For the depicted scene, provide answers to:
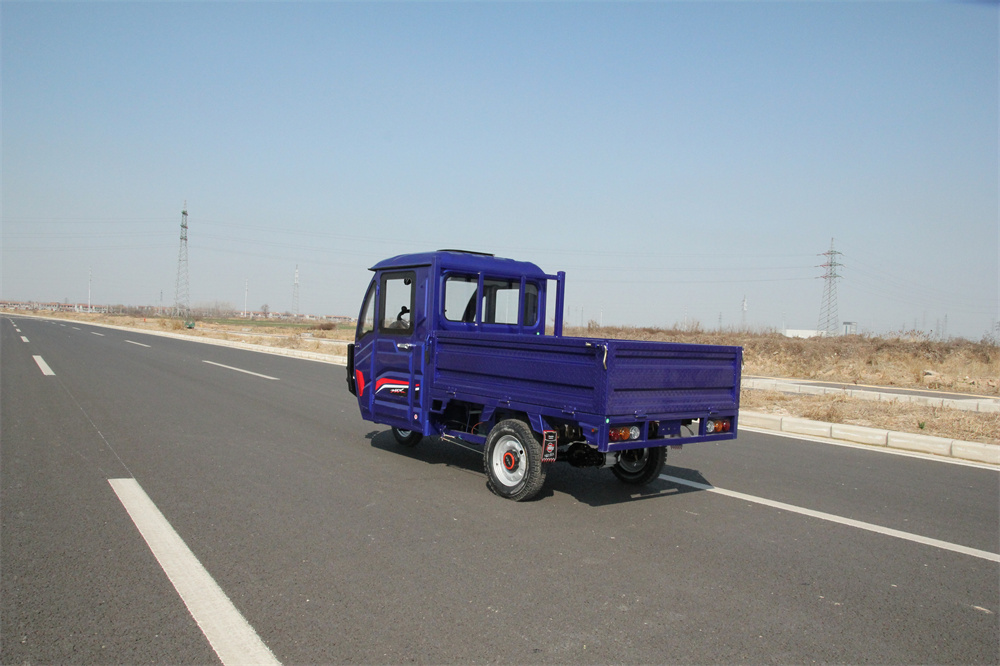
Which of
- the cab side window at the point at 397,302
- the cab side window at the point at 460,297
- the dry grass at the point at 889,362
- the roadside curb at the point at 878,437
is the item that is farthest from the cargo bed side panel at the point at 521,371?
the dry grass at the point at 889,362

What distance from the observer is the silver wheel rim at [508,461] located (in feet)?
20.7

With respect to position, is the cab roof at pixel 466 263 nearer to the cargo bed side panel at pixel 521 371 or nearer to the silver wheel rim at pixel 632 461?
the cargo bed side panel at pixel 521 371

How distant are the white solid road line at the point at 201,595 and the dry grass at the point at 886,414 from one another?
10366 millimetres

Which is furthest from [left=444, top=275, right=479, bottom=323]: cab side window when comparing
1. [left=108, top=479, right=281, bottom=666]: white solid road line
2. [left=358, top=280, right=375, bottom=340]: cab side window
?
[left=108, top=479, right=281, bottom=666]: white solid road line

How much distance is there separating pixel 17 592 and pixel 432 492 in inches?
131

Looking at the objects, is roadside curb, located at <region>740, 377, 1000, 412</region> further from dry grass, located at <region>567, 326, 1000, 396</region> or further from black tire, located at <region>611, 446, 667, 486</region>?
black tire, located at <region>611, 446, 667, 486</region>

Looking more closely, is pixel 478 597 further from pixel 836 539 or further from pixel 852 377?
pixel 852 377

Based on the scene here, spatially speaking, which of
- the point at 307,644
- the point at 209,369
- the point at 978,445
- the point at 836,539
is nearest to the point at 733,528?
the point at 836,539

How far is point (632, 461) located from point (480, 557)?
2823mm

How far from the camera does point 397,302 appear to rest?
8.00m

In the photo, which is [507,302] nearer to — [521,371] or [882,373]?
[521,371]

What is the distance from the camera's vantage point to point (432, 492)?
256 inches

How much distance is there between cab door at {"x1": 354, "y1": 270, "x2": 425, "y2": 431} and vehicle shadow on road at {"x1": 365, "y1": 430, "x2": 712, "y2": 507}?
2.34ft

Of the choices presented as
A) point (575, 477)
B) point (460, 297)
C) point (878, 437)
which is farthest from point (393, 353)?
point (878, 437)
